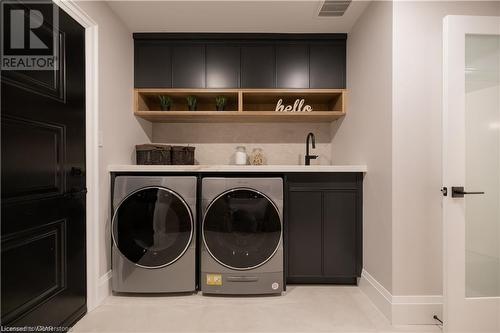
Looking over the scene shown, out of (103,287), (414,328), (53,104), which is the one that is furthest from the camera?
(103,287)

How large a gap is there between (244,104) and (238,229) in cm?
147

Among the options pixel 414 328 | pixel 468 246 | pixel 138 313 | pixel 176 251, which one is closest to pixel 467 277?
pixel 468 246

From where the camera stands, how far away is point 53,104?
1.51 meters

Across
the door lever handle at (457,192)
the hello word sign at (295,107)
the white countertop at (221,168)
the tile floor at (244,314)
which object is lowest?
the tile floor at (244,314)

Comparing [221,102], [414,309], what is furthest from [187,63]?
[414,309]

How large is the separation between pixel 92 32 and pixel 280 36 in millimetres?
1590

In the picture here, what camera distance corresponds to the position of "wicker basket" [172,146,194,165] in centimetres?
244

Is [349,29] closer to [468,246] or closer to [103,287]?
[468,246]

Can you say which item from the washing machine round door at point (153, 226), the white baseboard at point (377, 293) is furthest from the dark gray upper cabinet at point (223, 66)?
the white baseboard at point (377, 293)

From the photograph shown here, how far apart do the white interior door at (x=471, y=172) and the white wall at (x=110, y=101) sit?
7.36 feet

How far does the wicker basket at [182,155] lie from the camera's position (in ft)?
8.00

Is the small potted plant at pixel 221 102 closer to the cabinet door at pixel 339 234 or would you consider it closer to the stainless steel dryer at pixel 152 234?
the stainless steel dryer at pixel 152 234

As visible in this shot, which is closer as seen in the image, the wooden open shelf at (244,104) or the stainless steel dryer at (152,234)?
the stainless steel dryer at (152,234)

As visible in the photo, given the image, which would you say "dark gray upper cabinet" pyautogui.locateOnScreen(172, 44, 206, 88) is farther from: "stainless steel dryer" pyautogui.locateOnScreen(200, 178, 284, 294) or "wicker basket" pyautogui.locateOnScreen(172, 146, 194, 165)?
"stainless steel dryer" pyautogui.locateOnScreen(200, 178, 284, 294)
